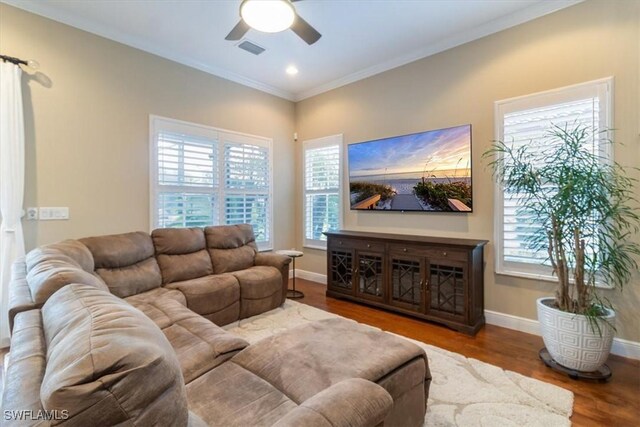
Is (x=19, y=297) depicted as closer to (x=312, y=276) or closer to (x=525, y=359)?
(x=525, y=359)

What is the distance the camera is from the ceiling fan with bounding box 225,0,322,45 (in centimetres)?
227

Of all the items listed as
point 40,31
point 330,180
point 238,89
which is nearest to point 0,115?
point 40,31

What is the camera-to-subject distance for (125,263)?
3.00m

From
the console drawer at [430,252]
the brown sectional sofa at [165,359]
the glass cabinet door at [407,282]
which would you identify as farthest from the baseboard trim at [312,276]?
the brown sectional sofa at [165,359]

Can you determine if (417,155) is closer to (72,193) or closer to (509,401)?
(509,401)

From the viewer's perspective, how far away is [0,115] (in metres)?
2.74

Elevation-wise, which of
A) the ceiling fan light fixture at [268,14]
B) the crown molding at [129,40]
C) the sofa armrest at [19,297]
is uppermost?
the crown molding at [129,40]

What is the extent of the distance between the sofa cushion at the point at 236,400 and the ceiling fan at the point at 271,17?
96.3 inches

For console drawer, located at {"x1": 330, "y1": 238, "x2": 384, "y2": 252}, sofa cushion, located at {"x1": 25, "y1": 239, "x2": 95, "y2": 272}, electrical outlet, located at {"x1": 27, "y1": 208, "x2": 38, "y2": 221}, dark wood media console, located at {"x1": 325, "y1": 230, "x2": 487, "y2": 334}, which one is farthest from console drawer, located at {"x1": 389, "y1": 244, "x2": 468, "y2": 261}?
electrical outlet, located at {"x1": 27, "y1": 208, "x2": 38, "y2": 221}

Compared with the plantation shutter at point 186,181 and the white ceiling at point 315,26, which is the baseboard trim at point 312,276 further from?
the white ceiling at point 315,26

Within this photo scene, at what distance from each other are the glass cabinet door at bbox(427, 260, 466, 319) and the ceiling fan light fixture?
8.94ft

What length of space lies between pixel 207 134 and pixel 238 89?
0.94m

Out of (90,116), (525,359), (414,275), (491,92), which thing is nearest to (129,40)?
(90,116)

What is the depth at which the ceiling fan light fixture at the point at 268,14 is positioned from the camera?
226 cm
